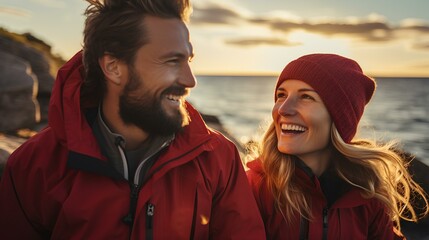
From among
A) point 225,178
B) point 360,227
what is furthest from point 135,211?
point 360,227

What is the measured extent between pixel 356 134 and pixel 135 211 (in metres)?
2.39

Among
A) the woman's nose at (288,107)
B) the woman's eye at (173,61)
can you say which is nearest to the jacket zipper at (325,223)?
the woman's nose at (288,107)

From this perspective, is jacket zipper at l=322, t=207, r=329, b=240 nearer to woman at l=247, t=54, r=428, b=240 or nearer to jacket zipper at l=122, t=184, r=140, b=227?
woman at l=247, t=54, r=428, b=240

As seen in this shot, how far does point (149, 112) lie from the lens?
335 cm

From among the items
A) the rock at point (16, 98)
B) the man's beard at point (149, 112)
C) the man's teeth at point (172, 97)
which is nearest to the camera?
the man's beard at point (149, 112)

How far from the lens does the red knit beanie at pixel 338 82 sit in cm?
359

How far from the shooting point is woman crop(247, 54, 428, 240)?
11.9 ft

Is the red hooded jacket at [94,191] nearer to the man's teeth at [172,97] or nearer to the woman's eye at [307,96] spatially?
the man's teeth at [172,97]

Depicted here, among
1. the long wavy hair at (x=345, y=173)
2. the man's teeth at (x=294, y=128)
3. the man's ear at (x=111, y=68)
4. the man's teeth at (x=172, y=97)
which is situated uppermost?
the man's ear at (x=111, y=68)

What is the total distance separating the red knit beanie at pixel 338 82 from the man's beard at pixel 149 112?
113 centimetres

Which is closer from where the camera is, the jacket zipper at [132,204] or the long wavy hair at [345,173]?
the jacket zipper at [132,204]

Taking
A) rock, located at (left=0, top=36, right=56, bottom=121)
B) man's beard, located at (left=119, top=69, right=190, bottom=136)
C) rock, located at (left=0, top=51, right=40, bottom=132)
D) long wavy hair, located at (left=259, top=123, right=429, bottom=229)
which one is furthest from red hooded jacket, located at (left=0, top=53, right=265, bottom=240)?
rock, located at (left=0, top=36, right=56, bottom=121)

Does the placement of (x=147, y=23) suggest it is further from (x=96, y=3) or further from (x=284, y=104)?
(x=284, y=104)

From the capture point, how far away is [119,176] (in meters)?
3.03
